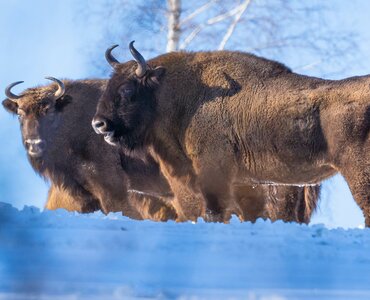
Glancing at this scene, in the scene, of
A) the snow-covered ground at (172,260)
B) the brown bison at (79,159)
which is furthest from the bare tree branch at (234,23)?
the snow-covered ground at (172,260)

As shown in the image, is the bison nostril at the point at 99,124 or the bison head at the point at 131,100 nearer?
the bison nostril at the point at 99,124

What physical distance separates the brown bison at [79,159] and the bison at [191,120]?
932mm

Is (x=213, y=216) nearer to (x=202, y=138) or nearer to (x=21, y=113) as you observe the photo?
(x=202, y=138)

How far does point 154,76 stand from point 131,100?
15.3 inches

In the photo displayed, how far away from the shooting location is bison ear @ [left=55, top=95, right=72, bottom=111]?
40.7 ft

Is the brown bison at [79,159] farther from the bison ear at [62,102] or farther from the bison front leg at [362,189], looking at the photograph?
the bison front leg at [362,189]

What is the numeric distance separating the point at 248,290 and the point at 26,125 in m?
8.17

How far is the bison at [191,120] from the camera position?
30.7 ft

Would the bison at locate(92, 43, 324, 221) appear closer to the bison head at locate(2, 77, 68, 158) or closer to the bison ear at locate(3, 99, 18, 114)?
Result: the bison head at locate(2, 77, 68, 158)

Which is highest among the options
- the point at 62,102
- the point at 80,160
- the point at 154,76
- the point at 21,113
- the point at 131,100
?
the point at 154,76

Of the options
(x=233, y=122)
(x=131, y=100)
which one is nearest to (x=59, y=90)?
(x=131, y=100)

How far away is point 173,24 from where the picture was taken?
17.1m

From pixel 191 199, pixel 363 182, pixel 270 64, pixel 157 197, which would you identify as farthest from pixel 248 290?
pixel 157 197

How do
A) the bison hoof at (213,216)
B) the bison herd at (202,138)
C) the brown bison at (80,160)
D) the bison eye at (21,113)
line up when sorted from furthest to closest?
1. the bison eye at (21,113)
2. the brown bison at (80,160)
3. the bison hoof at (213,216)
4. the bison herd at (202,138)
